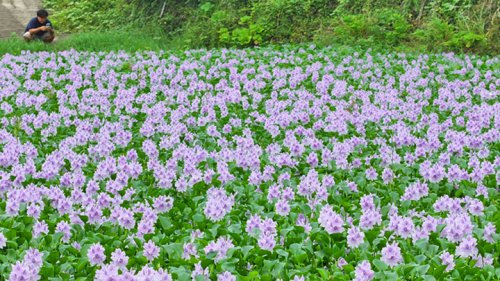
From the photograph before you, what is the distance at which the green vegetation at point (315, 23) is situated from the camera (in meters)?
11.6

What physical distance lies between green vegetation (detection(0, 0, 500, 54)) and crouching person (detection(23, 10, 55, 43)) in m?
0.72

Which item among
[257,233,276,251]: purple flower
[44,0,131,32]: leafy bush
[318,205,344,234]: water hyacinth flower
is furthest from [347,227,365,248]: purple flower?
[44,0,131,32]: leafy bush

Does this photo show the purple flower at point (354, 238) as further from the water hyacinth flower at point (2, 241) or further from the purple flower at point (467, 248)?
the water hyacinth flower at point (2, 241)

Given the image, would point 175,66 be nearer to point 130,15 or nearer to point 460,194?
point 460,194

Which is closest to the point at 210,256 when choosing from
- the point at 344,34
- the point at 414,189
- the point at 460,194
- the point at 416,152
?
the point at 414,189

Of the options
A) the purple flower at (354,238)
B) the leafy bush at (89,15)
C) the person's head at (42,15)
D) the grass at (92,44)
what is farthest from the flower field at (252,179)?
the leafy bush at (89,15)

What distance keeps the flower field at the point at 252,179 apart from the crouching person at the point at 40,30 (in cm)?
495

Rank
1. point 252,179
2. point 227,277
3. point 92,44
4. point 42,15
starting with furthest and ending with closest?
point 42,15 < point 92,44 < point 252,179 < point 227,277

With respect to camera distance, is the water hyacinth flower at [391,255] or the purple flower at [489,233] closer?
the water hyacinth flower at [391,255]

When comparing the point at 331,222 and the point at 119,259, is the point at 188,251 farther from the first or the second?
the point at 331,222

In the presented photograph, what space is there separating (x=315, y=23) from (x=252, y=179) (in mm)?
9889

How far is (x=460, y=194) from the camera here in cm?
421

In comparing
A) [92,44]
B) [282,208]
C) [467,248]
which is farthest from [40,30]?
[467,248]

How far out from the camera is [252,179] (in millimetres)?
4297
